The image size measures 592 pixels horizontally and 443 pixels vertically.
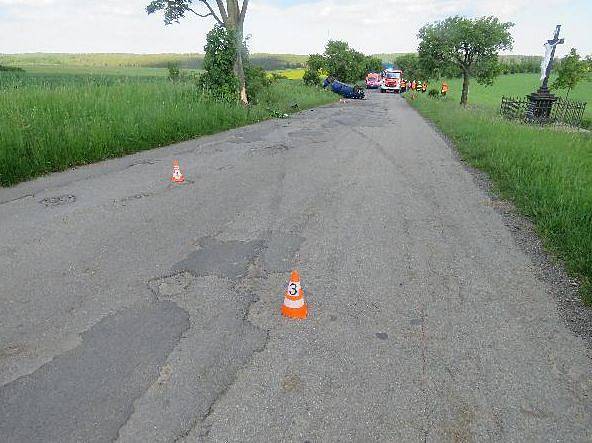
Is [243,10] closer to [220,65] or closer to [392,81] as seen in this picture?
[220,65]

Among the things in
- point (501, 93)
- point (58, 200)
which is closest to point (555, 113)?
point (58, 200)

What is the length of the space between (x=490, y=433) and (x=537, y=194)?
5.20 meters

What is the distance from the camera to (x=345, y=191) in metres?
6.90

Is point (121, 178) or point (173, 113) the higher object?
point (173, 113)

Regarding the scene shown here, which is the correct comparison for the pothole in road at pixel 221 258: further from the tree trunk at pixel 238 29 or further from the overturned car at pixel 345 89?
the overturned car at pixel 345 89

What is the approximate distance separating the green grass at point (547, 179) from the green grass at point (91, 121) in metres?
8.34

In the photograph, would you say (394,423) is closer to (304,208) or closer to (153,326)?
(153,326)

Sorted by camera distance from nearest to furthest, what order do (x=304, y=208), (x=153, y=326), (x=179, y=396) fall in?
(x=179, y=396), (x=153, y=326), (x=304, y=208)

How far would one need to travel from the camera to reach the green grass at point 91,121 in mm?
7758

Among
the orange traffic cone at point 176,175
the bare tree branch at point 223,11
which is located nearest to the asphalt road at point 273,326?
the orange traffic cone at point 176,175

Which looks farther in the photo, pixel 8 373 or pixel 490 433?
pixel 8 373

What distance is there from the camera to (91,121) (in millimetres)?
9875

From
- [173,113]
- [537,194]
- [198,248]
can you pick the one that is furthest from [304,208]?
[173,113]

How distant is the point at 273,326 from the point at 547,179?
621cm
